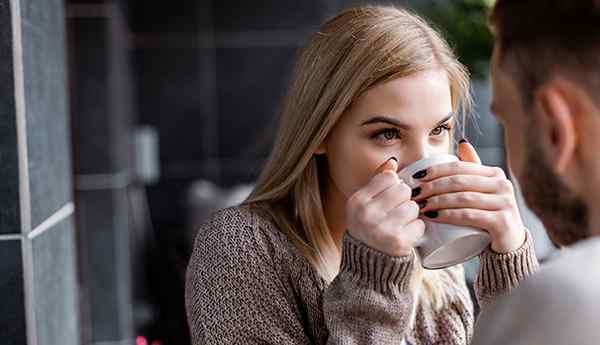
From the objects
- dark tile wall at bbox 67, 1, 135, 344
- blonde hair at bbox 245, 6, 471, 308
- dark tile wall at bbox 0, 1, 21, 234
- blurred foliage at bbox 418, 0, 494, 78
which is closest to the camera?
dark tile wall at bbox 0, 1, 21, 234

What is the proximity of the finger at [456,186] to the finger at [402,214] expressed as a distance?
3 centimetres

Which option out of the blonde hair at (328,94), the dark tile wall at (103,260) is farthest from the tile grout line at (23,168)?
the dark tile wall at (103,260)

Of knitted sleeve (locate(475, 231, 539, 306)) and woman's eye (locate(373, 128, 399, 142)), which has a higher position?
woman's eye (locate(373, 128, 399, 142))

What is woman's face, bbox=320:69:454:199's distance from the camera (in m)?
1.23

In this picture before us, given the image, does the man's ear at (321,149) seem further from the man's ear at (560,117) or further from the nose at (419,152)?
the man's ear at (560,117)

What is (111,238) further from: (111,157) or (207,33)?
(207,33)

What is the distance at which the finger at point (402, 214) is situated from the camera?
113 cm

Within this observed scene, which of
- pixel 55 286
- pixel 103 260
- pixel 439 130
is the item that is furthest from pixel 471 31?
pixel 55 286

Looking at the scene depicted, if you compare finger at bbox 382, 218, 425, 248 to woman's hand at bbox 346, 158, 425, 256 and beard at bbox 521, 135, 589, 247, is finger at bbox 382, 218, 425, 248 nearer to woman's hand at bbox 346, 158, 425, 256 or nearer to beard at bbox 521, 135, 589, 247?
woman's hand at bbox 346, 158, 425, 256

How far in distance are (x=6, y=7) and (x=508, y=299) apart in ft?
2.24

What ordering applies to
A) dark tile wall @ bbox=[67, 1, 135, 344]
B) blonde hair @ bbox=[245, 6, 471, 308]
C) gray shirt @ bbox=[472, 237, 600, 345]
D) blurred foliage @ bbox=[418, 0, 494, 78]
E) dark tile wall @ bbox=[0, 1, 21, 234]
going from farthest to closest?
blurred foliage @ bbox=[418, 0, 494, 78] → dark tile wall @ bbox=[67, 1, 135, 344] → blonde hair @ bbox=[245, 6, 471, 308] → dark tile wall @ bbox=[0, 1, 21, 234] → gray shirt @ bbox=[472, 237, 600, 345]

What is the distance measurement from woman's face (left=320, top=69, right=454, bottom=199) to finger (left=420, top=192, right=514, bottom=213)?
100 millimetres

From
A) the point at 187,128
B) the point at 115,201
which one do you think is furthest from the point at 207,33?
the point at 115,201

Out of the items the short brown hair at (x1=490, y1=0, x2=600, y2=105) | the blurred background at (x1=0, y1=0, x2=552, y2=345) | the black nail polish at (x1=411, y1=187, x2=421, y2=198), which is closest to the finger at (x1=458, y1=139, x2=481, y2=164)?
the black nail polish at (x1=411, y1=187, x2=421, y2=198)
